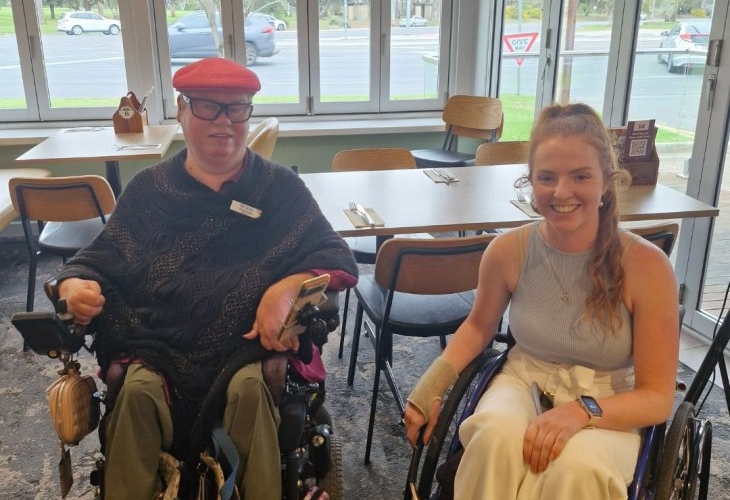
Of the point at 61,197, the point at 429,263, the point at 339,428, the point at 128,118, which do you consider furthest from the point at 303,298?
the point at 128,118

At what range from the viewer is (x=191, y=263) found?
1.63 metres

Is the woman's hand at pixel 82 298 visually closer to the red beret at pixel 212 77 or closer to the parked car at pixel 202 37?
the red beret at pixel 212 77

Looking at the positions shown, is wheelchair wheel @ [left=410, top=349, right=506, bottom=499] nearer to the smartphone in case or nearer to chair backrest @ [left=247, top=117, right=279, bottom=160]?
the smartphone in case

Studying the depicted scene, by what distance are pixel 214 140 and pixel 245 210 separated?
7.3 inches

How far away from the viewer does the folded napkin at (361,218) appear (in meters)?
2.19

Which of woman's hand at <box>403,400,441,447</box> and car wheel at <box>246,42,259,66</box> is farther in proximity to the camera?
car wheel at <box>246,42,259,66</box>

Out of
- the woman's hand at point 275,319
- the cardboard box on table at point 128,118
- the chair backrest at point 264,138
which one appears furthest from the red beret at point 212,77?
the cardboard box on table at point 128,118

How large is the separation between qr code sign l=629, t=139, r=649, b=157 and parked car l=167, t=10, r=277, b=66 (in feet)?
9.08

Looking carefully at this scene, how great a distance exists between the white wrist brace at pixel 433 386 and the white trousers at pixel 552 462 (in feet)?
0.27

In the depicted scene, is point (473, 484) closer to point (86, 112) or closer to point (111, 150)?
point (111, 150)

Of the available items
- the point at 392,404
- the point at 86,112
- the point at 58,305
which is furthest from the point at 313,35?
the point at 58,305

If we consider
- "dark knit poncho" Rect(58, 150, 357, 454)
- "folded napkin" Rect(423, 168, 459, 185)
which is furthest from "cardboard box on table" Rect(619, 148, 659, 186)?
"dark knit poncho" Rect(58, 150, 357, 454)

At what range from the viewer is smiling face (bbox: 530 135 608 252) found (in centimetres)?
134

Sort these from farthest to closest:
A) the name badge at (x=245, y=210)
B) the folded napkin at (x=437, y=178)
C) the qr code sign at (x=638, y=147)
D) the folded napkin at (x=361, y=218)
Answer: the folded napkin at (x=437, y=178)
the qr code sign at (x=638, y=147)
the folded napkin at (x=361, y=218)
the name badge at (x=245, y=210)
